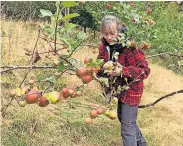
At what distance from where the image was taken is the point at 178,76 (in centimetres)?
841

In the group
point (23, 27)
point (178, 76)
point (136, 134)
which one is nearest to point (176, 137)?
point (136, 134)

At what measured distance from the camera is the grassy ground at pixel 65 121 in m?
3.77

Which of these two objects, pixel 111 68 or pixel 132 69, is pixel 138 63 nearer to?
pixel 132 69

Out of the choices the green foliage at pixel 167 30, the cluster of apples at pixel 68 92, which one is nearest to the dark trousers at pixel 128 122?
the cluster of apples at pixel 68 92

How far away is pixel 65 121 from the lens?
405 cm

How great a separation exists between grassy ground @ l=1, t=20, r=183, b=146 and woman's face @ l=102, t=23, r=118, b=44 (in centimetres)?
58

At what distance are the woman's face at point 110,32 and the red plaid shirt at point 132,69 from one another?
0.49 feet

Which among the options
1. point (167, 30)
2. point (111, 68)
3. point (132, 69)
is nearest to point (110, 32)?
point (132, 69)

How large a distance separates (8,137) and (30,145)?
0.21 metres

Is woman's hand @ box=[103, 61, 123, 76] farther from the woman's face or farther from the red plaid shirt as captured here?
the woman's face

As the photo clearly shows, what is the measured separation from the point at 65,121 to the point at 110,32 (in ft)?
5.77

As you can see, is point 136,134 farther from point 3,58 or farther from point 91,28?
point 91,28

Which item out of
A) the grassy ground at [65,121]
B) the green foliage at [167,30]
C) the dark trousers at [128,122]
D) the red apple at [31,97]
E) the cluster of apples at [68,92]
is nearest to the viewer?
the red apple at [31,97]

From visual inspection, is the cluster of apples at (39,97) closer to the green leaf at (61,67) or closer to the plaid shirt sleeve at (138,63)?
the green leaf at (61,67)
